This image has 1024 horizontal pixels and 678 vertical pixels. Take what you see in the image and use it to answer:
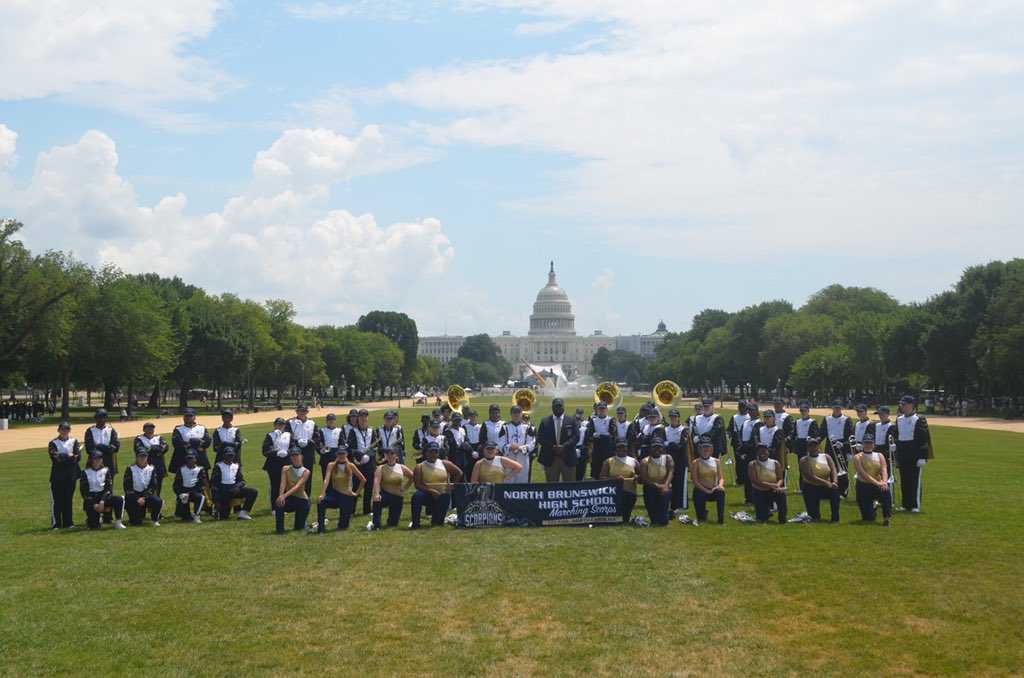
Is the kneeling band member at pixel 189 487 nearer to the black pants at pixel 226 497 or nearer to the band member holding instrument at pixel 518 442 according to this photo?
the black pants at pixel 226 497

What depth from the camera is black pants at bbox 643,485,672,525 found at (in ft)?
59.7

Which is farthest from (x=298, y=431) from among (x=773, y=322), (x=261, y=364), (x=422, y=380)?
(x=422, y=380)

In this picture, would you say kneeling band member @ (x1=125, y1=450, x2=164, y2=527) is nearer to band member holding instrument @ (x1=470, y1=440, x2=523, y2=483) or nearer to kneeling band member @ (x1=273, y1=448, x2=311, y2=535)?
kneeling band member @ (x1=273, y1=448, x2=311, y2=535)

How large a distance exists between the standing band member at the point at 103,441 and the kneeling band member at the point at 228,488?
173cm

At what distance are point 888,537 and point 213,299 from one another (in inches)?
3364

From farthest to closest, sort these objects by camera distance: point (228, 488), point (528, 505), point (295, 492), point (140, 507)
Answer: point (228, 488)
point (140, 507)
point (528, 505)
point (295, 492)

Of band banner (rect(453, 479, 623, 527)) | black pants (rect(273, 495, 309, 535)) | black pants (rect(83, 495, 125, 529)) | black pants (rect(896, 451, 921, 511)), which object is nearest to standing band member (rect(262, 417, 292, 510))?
black pants (rect(273, 495, 309, 535))

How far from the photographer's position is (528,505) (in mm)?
17922

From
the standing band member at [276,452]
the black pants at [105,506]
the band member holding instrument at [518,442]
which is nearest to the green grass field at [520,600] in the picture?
the black pants at [105,506]

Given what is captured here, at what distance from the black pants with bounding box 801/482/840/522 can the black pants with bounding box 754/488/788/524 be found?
631 millimetres

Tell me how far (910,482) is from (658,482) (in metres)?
5.05

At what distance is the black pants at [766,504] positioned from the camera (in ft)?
59.9

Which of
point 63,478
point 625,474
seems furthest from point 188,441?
point 625,474

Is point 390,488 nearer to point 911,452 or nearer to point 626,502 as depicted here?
point 626,502
